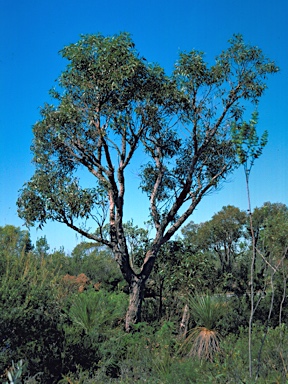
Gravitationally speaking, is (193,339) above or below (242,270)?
below

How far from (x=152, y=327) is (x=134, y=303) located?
1.00 m

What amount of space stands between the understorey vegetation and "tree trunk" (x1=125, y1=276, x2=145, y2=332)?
379 mm

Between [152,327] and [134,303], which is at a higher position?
[134,303]

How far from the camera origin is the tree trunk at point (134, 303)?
32.4 feet

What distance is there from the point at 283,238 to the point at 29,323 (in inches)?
348

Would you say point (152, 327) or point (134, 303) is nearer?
point (152, 327)

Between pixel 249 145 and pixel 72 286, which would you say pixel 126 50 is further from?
pixel 72 286

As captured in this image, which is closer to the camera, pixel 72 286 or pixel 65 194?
pixel 65 194

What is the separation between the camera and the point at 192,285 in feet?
34.2

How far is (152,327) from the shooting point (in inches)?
360

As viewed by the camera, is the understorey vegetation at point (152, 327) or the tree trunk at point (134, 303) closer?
the understorey vegetation at point (152, 327)

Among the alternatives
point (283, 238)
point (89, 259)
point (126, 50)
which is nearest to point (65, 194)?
point (126, 50)

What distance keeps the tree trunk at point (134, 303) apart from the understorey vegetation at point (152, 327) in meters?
0.38

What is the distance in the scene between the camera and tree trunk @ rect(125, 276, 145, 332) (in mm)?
9875
